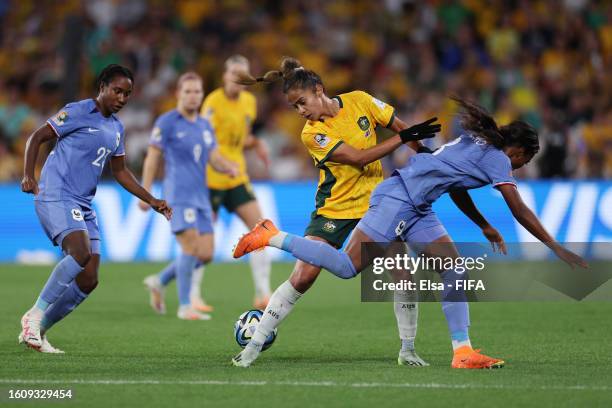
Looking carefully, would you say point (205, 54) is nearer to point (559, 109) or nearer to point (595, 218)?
point (559, 109)

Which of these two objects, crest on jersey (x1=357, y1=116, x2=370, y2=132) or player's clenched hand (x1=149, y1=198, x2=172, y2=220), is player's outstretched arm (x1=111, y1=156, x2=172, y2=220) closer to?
player's clenched hand (x1=149, y1=198, x2=172, y2=220)

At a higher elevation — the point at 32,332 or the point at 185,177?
the point at 185,177

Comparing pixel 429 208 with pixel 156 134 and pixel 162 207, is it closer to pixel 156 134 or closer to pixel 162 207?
pixel 162 207

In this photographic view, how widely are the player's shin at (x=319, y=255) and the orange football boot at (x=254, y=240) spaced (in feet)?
0.15

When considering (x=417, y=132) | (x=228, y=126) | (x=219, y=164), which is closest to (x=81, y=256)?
(x=417, y=132)

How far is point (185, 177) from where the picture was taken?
12164 millimetres

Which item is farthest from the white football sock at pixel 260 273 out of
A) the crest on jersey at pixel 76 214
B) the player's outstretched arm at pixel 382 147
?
the player's outstretched arm at pixel 382 147

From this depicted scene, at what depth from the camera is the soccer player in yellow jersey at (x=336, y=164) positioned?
7.99m

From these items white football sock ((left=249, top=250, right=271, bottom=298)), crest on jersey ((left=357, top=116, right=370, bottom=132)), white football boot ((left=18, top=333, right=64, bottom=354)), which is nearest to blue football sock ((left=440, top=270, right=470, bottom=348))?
crest on jersey ((left=357, top=116, right=370, bottom=132))

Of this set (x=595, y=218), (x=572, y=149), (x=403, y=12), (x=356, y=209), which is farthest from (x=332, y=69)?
(x=356, y=209)

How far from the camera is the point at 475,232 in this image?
17.4 m

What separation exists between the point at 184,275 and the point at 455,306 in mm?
4619

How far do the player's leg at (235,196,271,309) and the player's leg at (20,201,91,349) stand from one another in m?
4.02

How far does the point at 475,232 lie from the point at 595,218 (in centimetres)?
183
